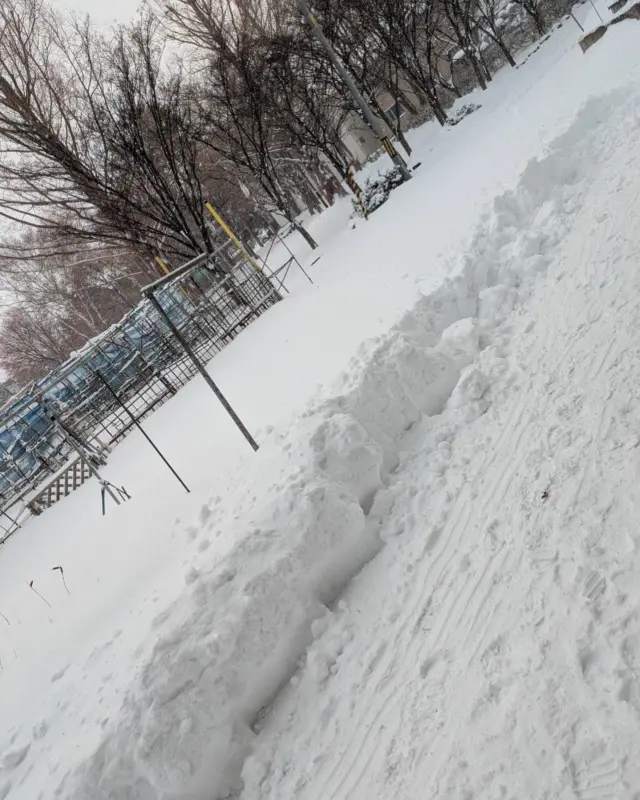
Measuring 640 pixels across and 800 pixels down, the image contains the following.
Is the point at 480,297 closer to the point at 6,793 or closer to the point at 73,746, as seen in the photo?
the point at 73,746

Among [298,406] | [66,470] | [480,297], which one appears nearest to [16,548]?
[66,470]

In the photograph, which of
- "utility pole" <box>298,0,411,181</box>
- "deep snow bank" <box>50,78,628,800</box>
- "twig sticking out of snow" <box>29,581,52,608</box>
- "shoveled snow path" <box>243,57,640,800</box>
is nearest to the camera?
"shoveled snow path" <box>243,57,640,800</box>

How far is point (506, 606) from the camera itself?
2.58 m

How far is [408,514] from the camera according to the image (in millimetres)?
3576

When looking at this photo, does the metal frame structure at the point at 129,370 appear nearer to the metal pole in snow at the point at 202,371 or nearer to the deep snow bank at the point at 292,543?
the metal pole in snow at the point at 202,371

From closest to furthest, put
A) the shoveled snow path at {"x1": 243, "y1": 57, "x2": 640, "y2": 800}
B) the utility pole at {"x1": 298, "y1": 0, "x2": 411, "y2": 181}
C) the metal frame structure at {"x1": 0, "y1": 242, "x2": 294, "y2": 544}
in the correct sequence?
the shoveled snow path at {"x1": 243, "y1": 57, "x2": 640, "y2": 800} → the metal frame structure at {"x1": 0, "y1": 242, "x2": 294, "y2": 544} → the utility pole at {"x1": 298, "y1": 0, "x2": 411, "y2": 181}

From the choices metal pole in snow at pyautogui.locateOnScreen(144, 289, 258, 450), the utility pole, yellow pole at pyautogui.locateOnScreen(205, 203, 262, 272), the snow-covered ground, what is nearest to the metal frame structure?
yellow pole at pyautogui.locateOnScreen(205, 203, 262, 272)

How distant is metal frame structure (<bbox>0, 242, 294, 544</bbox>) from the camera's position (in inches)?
499

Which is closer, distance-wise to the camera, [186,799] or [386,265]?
[186,799]

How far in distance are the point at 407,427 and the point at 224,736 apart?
8.48 ft

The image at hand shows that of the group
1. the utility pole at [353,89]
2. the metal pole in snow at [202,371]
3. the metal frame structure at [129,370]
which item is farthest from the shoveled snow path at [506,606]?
the utility pole at [353,89]

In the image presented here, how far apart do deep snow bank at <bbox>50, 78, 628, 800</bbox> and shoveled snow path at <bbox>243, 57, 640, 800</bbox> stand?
5.8 inches

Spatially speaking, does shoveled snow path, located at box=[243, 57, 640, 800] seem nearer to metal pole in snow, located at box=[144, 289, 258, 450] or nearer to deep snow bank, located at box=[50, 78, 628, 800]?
deep snow bank, located at box=[50, 78, 628, 800]

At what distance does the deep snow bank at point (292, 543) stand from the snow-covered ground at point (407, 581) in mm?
15
